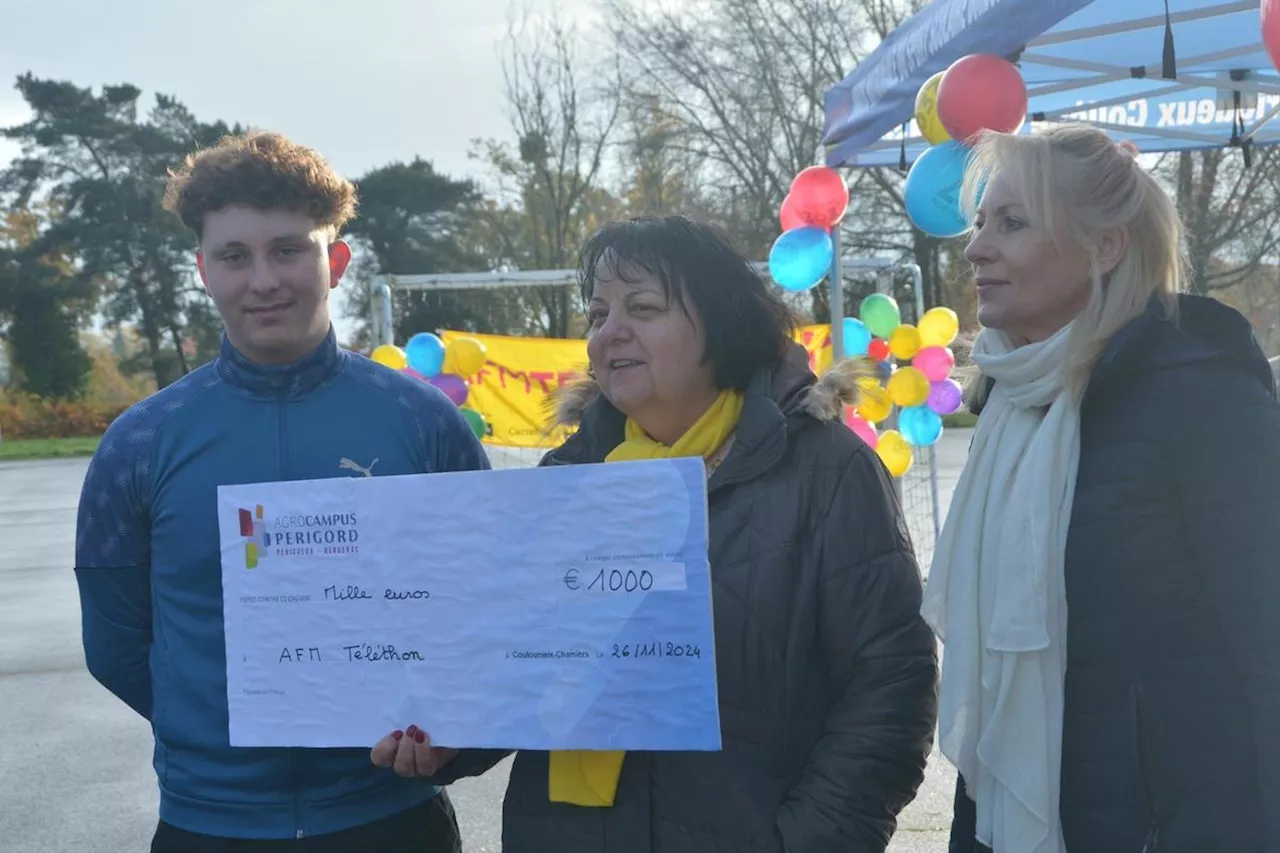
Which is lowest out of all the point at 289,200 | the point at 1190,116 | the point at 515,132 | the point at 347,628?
the point at 347,628

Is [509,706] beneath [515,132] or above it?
beneath

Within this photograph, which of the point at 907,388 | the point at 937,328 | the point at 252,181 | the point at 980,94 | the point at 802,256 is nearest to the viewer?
the point at 252,181

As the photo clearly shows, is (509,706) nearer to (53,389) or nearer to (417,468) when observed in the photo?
(417,468)

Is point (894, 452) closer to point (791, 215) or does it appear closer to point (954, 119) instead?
point (791, 215)

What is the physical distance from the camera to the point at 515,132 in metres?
29.0

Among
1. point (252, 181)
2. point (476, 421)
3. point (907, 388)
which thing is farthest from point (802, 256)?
point (252, 181)

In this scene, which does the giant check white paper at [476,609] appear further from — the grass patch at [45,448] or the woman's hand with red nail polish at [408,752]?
the grass patch at [45,448]

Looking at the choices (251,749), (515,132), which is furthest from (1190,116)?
(515,132)

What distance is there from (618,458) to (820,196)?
436cm

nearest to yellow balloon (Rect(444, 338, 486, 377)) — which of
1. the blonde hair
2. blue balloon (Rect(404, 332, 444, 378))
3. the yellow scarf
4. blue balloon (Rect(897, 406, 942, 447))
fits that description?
blue balloon (Rect(404, 332, 444, 378))

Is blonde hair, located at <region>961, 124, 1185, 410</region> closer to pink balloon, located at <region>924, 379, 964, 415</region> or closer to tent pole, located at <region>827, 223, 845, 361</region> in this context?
tent pole, located at <region>827, 223, 845, 361</region>

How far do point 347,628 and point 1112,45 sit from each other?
5591 millimetres

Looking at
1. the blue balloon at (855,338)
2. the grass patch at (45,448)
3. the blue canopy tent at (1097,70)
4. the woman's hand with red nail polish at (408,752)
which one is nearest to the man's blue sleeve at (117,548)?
the woman's hand with red nail polish at (408,752)

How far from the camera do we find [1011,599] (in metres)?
1.81
